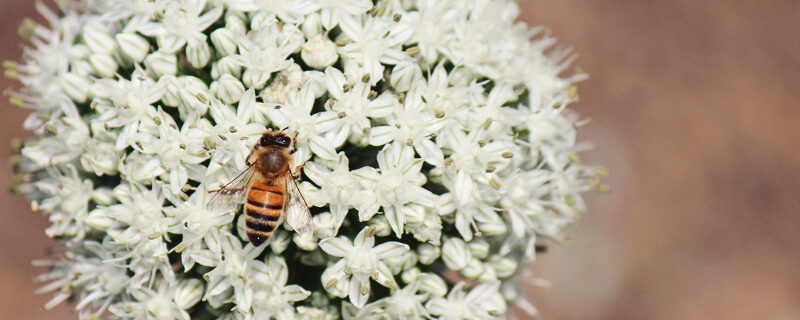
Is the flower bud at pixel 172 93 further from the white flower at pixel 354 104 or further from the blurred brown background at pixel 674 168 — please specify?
the blurred brown background at pixel 674 168

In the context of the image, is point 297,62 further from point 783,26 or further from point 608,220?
point 783,26

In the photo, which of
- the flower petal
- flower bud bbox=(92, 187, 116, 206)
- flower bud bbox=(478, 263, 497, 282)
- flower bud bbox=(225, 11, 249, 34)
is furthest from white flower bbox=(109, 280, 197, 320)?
flower bud bbox=(478, 263, 497, 282)

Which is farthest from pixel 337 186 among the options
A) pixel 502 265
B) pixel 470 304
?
pixel 502 265

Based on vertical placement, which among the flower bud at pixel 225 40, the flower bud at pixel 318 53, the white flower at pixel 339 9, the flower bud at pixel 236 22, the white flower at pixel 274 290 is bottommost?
the white flower at pixel 274 290

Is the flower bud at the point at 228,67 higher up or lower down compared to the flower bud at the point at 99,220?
higher up

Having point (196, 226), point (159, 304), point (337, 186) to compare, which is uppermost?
point (337, 186)

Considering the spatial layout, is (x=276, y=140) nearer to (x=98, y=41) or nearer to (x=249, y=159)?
(x=249, y=159)

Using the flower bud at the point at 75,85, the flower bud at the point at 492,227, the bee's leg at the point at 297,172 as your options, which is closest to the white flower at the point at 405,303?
the flower bud at the point at 492,227
